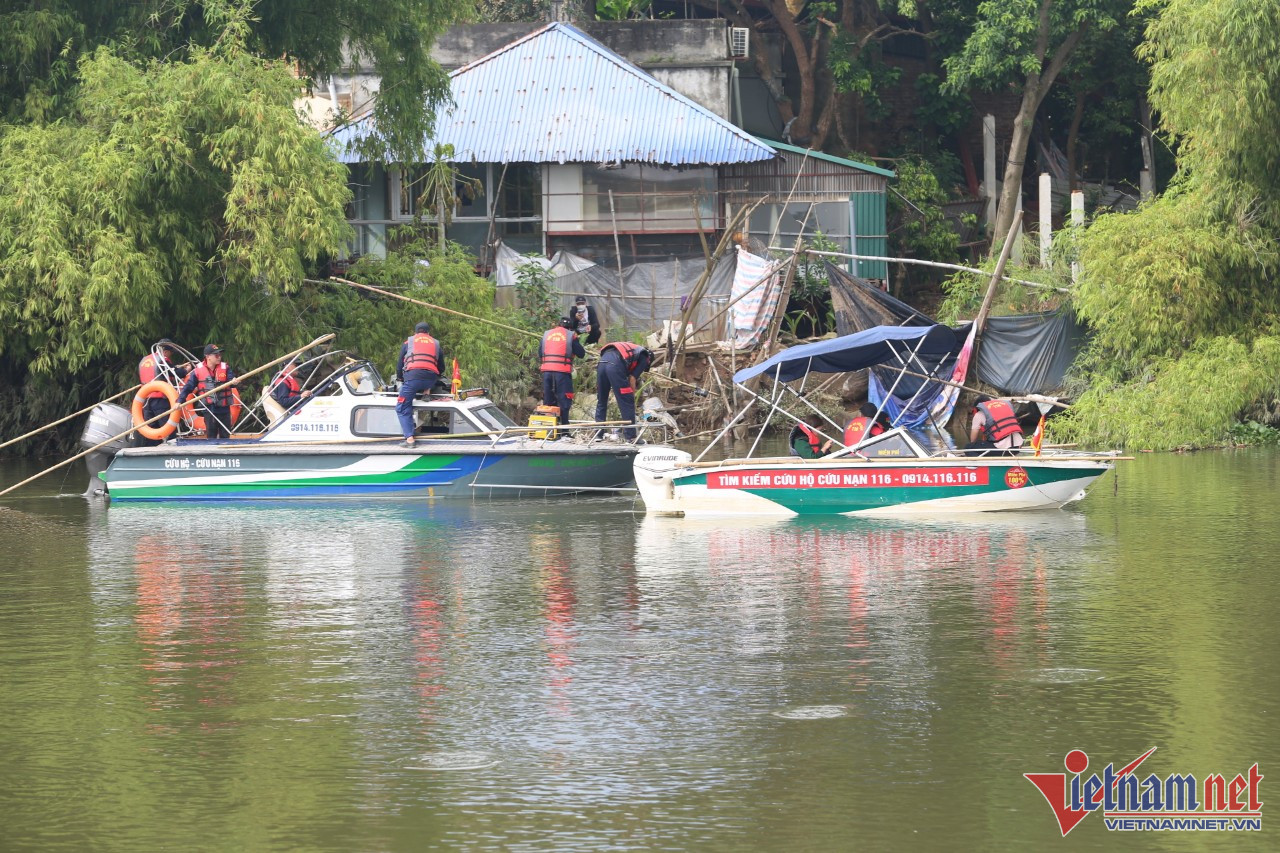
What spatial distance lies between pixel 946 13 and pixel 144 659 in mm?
32686

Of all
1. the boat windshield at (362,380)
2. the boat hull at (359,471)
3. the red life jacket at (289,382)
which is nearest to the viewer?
the boat hull at (359,471)

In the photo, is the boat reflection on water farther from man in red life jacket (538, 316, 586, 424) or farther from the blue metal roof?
the blue metal roof

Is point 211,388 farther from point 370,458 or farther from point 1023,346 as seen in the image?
point 1023,346

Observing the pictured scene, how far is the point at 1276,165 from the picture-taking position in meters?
25.3

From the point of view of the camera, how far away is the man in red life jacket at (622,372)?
21.2 metres

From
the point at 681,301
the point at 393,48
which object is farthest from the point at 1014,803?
the point at 681,301

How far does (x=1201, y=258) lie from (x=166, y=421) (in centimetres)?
1591

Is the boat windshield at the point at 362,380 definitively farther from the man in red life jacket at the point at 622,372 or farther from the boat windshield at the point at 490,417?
the man in red life jacket at the point at 622,372

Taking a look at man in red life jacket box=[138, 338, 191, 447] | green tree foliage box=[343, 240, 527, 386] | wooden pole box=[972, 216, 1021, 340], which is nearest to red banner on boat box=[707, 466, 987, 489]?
man in red life jacket box=[138, 338, 191, 447]

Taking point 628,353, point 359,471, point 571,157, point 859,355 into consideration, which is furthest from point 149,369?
point 571,157

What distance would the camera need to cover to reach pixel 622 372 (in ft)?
70.0

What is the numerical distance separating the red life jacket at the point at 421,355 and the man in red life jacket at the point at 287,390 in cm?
188

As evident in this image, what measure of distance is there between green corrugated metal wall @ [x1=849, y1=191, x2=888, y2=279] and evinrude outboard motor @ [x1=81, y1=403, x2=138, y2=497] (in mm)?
18421

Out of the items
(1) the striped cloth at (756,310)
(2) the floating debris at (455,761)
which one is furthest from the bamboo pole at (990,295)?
(2) the floating debris at (455,761)
